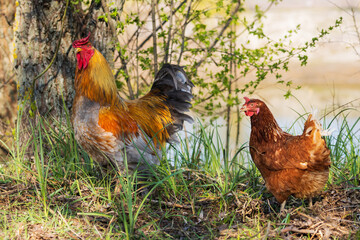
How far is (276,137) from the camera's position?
149 inches

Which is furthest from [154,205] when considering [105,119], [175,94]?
[175,94]

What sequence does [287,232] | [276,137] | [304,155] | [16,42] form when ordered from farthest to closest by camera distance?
[16,42] → [276,137] → [304,155] → [287,232]

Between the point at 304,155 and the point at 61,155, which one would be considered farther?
the point at 61,155

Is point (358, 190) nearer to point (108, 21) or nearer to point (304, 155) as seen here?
point (304, 155)

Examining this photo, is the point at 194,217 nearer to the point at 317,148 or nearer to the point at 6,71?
the point at 317,148

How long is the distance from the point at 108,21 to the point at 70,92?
41.3 inches

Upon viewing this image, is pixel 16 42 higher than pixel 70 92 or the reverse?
higher

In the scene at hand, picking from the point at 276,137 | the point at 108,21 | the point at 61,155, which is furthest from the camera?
the point at 108,21

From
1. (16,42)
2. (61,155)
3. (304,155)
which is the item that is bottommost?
(61,155)

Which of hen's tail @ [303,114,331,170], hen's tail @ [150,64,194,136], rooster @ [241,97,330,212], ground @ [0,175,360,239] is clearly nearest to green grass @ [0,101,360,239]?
ground @ [0,175,360,239]

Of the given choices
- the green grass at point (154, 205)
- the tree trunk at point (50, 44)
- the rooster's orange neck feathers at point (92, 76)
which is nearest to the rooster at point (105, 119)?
the rooster's orange neck feathers at point (92, 76)

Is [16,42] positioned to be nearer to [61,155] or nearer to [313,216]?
[61,155]

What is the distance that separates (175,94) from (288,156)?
→ 5.39ft

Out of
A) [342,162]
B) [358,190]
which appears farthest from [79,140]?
[342,162]
